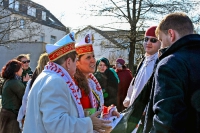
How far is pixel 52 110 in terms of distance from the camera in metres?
2.50

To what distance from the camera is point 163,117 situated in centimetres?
198

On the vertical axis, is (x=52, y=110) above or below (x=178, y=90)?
below

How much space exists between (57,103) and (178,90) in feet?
3.47

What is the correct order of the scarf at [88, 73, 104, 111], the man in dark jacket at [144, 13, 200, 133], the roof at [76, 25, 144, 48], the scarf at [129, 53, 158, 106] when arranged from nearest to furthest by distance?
the man in dark jacket at [144, 13, 200, 133] < the scarf at [88, 73, 104, 111] < the scarf at [129, 53, 158, 106] < the roof at [76, 25, 144, 48]

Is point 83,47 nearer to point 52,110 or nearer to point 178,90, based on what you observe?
point 52,110

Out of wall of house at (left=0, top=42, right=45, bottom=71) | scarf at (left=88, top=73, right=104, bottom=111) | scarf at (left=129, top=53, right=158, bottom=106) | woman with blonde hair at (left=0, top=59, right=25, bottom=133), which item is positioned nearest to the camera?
scarf at (left=88, top=73, right=104, bottom=111)

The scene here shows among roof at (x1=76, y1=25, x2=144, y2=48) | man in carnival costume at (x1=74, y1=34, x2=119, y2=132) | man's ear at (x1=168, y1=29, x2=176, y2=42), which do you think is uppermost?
roof at (x1=76, y1=25, x2=144, y2=48)

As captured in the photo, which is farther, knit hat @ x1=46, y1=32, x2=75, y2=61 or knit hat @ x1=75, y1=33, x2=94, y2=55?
knit hat @ x1=75, y1=33, x2=94, y2=55

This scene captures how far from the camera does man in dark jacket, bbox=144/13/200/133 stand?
6.49 feet

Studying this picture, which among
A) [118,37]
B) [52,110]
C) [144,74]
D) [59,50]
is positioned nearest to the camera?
[52,110]

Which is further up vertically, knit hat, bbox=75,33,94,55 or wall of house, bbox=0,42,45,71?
knit hat, bbox=75,33,94,55

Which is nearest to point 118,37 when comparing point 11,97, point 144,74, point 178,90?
point 11,97

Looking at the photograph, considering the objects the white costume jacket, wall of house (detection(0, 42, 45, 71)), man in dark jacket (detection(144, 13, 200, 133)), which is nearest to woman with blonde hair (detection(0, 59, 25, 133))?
the white costume jacket

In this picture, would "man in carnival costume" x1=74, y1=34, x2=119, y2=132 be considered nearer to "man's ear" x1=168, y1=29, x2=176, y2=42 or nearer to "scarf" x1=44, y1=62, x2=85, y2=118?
"scarf" x1=44, y1=62, x2=85, y2=118
